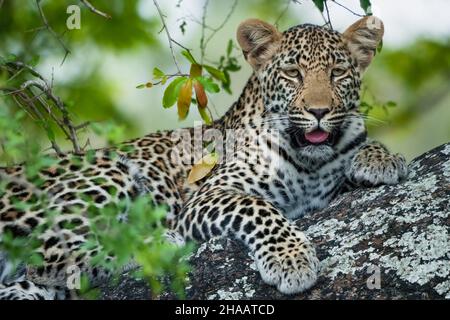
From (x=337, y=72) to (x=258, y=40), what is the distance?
3.54 ft

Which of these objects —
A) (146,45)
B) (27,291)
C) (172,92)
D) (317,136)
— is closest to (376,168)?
(317,136)

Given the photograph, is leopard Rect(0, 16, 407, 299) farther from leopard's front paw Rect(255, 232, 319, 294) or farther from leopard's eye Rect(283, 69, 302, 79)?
leopard's front paw Rect(255, 232, 319, 294)

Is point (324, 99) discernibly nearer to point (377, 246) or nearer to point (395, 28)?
point (377, 246)

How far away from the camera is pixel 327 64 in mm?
11172

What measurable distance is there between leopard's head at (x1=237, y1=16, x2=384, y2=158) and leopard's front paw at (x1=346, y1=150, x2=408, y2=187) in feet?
1.35

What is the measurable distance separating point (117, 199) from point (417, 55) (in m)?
9.72

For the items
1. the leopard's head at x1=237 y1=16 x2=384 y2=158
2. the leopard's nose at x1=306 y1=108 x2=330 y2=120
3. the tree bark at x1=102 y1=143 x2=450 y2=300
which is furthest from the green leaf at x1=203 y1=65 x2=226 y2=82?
the tree bark at x1=102 y1=143 x2=450 y2=300

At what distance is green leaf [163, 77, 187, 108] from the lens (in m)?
9.91

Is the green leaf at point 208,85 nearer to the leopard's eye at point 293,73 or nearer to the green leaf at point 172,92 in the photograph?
the green leaf at point 172,92

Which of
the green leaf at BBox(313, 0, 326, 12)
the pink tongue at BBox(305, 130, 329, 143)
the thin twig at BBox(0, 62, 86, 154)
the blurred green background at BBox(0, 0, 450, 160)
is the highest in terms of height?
the blurred green background at BBox(0, 0, 450, 160)

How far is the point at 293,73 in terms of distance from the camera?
11.3 metres

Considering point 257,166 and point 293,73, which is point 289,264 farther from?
point 293,73

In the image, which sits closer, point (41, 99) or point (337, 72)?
point (41, 99)
